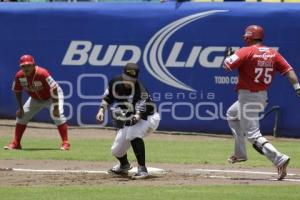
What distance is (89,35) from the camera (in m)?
20.1

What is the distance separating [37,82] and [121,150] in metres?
4.07

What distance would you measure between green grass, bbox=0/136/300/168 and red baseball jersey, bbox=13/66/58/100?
1077 mm

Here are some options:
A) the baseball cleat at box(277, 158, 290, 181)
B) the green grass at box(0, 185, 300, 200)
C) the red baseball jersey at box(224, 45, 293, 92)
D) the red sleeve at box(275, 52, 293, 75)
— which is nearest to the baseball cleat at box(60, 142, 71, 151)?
the red baseball jersey at box(224, 45, 293, 92)

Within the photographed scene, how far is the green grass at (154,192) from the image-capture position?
9797 millimetres

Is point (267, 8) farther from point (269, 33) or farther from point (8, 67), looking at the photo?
point (8, 67)

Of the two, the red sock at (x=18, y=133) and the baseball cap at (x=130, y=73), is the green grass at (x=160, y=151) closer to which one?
the red sock at (x=18, y=133)

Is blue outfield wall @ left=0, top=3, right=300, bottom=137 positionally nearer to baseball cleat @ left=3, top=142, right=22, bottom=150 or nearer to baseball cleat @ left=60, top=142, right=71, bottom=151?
baseball cleat @ left=60, top=142, right=71, bottom=151

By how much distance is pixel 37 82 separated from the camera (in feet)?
51.4

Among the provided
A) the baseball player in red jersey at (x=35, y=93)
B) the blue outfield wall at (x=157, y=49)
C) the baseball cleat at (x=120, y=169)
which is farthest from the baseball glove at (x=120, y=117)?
the blue outfield wall at (x=157, y=49)

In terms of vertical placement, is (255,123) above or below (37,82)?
below

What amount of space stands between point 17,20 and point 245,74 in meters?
10.0

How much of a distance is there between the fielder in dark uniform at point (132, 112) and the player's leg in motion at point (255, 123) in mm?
1198

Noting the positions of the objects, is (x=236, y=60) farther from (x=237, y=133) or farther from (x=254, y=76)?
(x=237, y=133)

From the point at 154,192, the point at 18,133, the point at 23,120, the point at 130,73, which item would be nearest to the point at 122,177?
the point at 130,73
